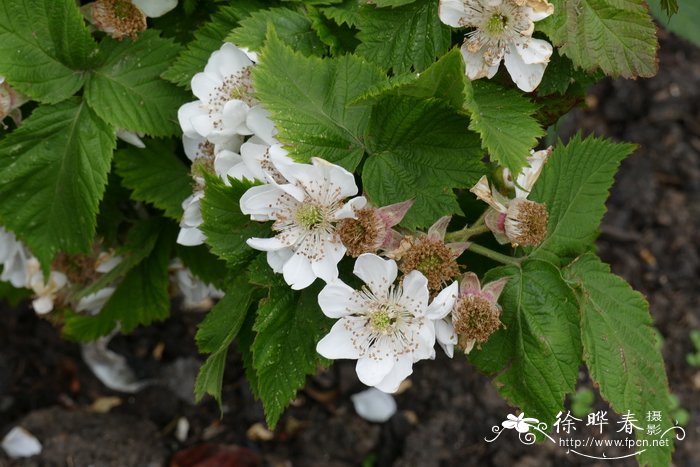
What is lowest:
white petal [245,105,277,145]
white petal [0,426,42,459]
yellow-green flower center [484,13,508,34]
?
white petal [0,426,42,459]

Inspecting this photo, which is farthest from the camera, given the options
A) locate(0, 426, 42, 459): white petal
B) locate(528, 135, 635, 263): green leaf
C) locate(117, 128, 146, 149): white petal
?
locate(0, 426, 42, 459): white petal

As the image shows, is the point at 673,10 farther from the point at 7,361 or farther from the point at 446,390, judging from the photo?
the point at 7,361

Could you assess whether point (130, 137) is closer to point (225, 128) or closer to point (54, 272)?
point (225, 128)

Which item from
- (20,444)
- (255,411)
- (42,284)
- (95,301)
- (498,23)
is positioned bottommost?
(255,411)

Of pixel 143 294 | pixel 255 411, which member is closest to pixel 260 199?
pixel 143 294

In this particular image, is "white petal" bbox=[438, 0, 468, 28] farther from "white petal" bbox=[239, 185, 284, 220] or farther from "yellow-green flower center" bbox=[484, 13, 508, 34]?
"white petal" bbox=[239, 185, 284, 220]

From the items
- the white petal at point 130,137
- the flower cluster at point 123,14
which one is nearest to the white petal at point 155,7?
the flower cluster at point 123,14

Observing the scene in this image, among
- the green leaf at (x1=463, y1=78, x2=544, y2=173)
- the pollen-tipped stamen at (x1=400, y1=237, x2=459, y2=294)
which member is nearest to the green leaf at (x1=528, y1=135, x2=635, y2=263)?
the green leaf at (x1=463, y1=78, x2=544, y2=173)
